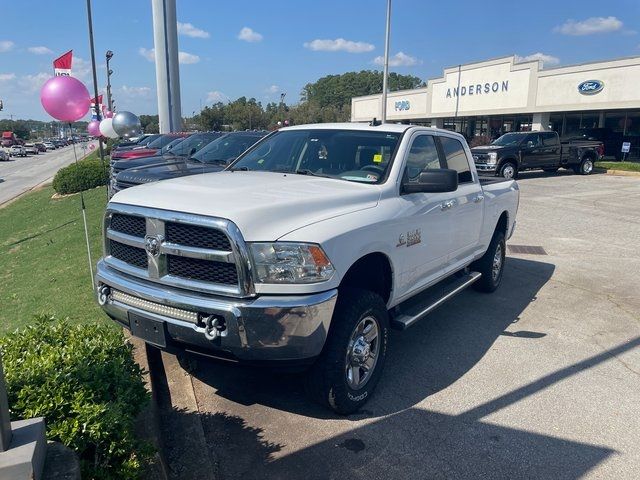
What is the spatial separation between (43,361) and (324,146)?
9.51ft

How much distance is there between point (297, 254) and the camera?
3.15 meters

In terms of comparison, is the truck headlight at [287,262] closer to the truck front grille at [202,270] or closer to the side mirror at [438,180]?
the truck front grille at [202,270]

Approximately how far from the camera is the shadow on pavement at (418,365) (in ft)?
12.9

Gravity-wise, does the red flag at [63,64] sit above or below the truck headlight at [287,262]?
above

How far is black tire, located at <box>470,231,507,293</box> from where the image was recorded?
636 cm

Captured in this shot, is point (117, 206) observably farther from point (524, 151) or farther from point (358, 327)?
point (524, 151)

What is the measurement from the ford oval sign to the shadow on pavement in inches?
1088

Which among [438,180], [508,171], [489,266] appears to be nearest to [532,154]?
[508,171]

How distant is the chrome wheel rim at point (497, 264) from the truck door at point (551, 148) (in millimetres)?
16026

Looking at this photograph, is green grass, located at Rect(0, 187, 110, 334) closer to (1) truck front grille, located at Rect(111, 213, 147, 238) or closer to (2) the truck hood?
(1) truck front grille, located at Rect(111, 213, 147, 238)

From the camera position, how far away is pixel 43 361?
8.83 feet

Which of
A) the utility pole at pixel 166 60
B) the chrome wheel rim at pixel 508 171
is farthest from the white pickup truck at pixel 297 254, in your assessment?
the utility pole at pixel 166 60

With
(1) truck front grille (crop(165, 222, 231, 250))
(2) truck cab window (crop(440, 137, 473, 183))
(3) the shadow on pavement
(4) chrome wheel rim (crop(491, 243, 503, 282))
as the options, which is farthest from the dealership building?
(1) truck front grille (crop(165, 222, 231, 250))

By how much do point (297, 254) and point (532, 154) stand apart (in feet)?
64.3
